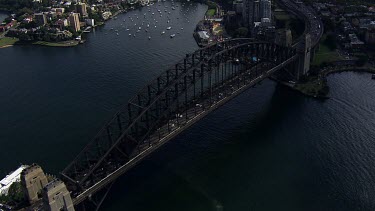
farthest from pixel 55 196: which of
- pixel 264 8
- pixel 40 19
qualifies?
pixel 40 19

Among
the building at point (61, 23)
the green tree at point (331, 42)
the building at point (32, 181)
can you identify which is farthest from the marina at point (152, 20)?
the building at point (32, 181)

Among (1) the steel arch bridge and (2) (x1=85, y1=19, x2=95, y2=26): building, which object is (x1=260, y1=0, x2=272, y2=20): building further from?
(2) (x1=85, y1=19, x2=95, y2=26): building

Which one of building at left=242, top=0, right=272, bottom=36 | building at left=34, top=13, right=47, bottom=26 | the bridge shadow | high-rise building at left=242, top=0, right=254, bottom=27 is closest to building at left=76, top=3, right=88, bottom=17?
building at left=34, top=13, right=47, bottom=26

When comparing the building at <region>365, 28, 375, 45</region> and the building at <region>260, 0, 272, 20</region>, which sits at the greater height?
the building at <region>260, 0, 272, 20</region>

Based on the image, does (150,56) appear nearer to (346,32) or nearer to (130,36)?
(130,36)

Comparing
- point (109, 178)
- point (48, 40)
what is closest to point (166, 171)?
point (109, 178)
